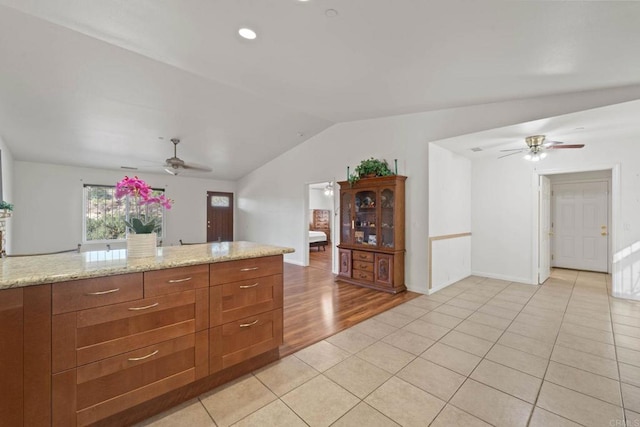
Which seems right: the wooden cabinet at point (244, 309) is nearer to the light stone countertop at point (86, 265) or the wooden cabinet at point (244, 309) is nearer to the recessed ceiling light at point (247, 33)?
the light stone countertop at point (86, 265)

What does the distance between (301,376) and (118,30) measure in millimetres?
3424

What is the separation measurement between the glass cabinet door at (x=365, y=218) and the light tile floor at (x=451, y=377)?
1.65m

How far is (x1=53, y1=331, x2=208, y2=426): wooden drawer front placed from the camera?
1.43 metres

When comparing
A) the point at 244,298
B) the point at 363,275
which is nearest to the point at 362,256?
the point at 363,275

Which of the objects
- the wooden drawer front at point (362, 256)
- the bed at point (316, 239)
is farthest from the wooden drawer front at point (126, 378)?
the bed at point (316, 239)

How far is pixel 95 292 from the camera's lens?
4.93ft

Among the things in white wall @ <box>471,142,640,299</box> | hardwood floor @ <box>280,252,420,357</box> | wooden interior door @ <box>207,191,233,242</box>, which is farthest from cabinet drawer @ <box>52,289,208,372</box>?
wooden interior door @ <box>207,191,233,242</box>

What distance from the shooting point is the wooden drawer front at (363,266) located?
466 centimetres

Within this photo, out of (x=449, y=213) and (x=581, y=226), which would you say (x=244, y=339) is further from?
(x=581, y=226)

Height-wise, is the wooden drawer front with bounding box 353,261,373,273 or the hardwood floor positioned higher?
the wooden drawer front with bounding box 353,261,373,273

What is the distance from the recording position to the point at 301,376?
2152mm

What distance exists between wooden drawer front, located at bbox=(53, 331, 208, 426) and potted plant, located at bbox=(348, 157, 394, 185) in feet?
12.1

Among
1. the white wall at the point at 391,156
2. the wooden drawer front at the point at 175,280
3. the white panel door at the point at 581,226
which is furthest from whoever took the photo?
the white panel door at the point at 581,226

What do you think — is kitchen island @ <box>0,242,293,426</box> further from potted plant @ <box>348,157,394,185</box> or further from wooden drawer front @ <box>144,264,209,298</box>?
potted plant @ <box>348,157,394,185</box>
